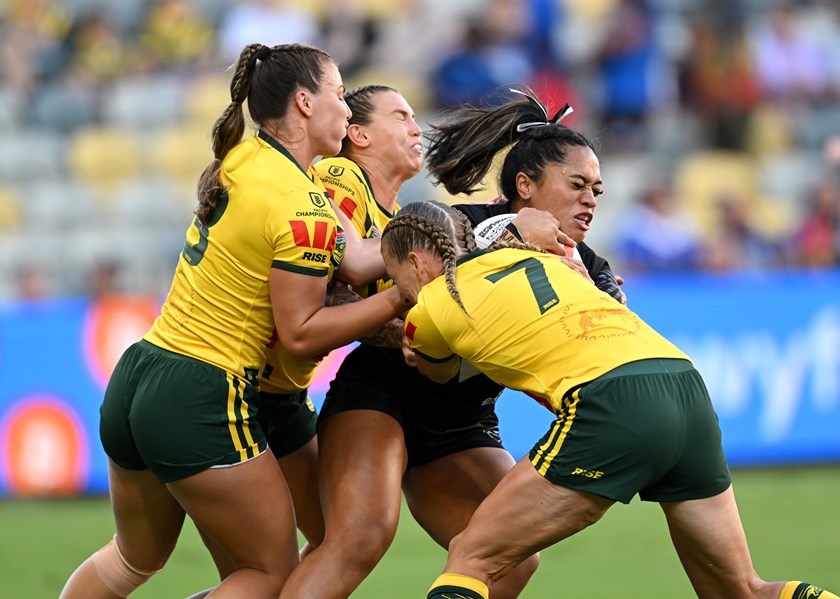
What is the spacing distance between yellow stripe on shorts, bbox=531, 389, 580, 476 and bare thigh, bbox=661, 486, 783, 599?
0.43 m

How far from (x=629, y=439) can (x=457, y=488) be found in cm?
123

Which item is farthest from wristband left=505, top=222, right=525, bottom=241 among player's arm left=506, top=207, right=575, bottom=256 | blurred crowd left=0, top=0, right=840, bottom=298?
blurred crowd left=0, top=0, right=840, bottom=298

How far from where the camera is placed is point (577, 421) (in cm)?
399

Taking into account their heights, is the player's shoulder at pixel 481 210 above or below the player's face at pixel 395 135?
below

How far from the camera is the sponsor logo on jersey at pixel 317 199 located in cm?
432

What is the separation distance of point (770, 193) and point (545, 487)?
9.78 metres

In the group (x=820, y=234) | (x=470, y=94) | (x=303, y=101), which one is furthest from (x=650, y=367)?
(x=470, y=94)

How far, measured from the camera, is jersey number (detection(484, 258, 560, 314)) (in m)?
4.11

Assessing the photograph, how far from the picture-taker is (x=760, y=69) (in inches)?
531

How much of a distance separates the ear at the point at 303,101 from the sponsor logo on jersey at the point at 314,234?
0.45 meters

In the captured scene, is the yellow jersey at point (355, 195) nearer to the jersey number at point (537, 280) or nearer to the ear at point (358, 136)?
the ear at point (358, 136)

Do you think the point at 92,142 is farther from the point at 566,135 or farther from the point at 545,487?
the point at 545,487

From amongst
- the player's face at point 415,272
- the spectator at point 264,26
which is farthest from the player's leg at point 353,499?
the spectator at point 264,26

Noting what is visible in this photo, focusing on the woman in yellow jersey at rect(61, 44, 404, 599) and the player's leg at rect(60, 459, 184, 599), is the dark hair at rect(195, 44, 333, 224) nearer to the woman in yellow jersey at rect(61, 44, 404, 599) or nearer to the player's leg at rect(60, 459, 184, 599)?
the woman in yellow jersey at rect(61, 44, 404, 599)
